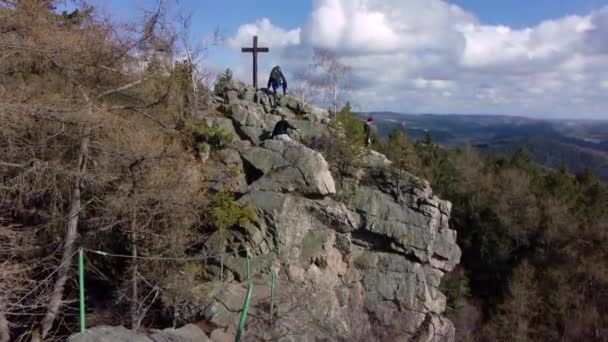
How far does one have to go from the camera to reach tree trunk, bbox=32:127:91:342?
11.6 meters

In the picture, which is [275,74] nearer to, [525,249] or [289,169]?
[289,169]

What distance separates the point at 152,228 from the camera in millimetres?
12883

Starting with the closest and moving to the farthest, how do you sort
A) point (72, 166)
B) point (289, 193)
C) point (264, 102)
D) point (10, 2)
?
point (10, 2)
point (72, 166)
point (289, 193)
point (264, 102)

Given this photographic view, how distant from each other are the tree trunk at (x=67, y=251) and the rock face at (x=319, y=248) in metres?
3.04

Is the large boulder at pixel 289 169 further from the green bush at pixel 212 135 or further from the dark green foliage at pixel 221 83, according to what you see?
the dark green foliage at pixel 221 83

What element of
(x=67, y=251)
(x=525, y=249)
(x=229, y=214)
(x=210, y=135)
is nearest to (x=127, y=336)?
(x=67, y=251)

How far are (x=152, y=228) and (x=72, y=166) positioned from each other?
255cm

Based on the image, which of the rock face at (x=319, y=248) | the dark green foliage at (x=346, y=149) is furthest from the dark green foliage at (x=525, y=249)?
the dark green foliage at (x=346, y=149)

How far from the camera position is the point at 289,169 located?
14.8 meters

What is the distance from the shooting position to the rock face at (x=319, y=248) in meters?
12.0

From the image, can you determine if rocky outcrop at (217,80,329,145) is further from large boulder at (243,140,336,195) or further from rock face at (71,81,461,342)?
large boulder at (243,140,336,195)

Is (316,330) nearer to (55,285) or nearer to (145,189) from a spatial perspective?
(145,189)

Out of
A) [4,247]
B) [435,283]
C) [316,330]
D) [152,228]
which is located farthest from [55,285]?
[435,283]

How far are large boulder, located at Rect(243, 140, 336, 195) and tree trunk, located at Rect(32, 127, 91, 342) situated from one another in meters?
4.71
